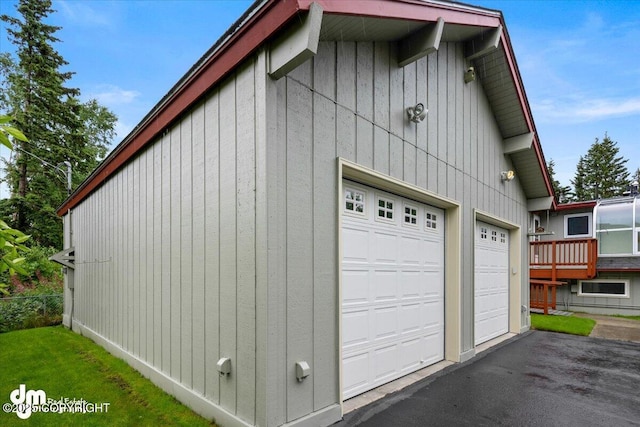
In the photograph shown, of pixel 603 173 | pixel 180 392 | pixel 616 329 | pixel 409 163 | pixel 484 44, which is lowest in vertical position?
pixel 616 329

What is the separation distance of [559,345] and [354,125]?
20.9 feet

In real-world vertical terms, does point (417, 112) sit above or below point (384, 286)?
above

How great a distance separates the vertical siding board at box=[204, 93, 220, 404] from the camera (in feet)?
10.7

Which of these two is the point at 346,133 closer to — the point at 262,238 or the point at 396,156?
the point at 396,156

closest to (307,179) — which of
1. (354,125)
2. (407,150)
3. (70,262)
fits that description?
(354,125)

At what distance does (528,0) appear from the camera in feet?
28.0

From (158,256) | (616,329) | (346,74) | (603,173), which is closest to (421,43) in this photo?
(346,74)

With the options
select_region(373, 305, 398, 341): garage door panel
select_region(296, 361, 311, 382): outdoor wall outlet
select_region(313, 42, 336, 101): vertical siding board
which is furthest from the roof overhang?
select_region(373, 305, 398, 341): garage door panel

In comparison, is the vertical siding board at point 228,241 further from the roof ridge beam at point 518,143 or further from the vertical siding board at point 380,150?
the roof ridge beam at point 518,143

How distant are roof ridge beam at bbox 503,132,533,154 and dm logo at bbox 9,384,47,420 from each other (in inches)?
336

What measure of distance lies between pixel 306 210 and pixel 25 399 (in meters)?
3.93

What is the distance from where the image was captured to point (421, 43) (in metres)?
3.92

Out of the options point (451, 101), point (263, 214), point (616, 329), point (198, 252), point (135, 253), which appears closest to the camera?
point (263, 214)

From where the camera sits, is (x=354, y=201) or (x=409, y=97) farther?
(x=409, y=97)
